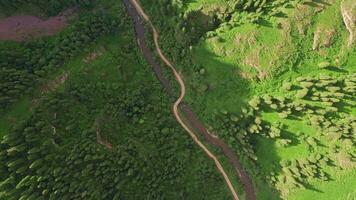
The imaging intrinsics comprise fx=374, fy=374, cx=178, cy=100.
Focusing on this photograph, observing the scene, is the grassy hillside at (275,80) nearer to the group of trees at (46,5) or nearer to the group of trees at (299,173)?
the group of trees at (299,173)

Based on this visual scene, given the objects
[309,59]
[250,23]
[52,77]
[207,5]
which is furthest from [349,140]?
[52,77]

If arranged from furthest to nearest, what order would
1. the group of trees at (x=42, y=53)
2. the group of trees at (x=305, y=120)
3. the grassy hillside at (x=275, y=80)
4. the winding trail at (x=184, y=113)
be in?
the winding trail at (x=184, y=113) → the group of trees at (x=305, y=120) → the grassy hillside at (x=275, y=80) → the group of trees at (x=42, y=53)

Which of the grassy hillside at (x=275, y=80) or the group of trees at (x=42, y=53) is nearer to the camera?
the group of trees at (x=42, y=53)

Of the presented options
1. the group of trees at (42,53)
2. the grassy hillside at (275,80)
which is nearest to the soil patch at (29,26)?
the group of trees at (42,53)

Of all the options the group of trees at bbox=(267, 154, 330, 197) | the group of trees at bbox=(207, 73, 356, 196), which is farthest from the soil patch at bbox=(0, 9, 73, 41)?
the group of trees at bbox=(267, 154, 330, 197)

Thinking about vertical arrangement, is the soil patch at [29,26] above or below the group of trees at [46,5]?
below

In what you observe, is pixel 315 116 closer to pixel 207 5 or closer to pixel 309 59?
pixel 309 59
